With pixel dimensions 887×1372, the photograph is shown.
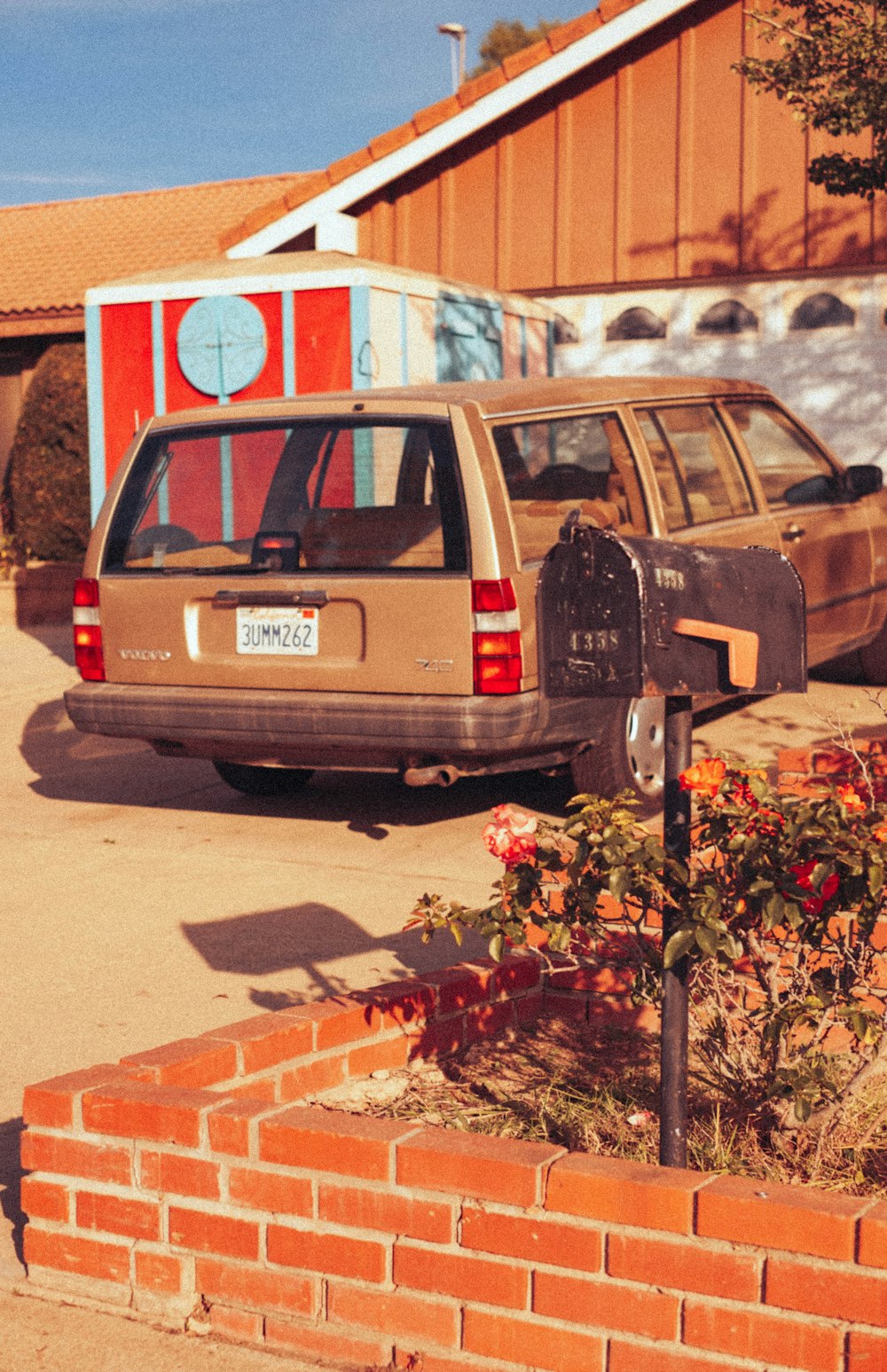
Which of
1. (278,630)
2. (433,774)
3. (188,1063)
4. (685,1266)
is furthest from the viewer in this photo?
(278,630)

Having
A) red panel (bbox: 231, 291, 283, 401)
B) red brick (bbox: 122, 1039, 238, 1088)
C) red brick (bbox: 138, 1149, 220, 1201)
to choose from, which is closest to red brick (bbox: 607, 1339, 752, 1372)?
red brick (bbox: 138, 1149, 220, 1201)

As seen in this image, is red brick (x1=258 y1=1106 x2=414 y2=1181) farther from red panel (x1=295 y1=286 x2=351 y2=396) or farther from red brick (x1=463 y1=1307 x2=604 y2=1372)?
red panel (x1=295 y1=286 x2=351 y2=396)

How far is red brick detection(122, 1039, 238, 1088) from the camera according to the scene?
136 inches

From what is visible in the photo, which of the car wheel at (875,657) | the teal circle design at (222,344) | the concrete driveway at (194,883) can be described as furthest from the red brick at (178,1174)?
the teal circle design at (222,344)

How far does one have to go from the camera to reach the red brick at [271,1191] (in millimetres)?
3104

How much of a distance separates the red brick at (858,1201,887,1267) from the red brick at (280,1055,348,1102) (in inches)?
55.2

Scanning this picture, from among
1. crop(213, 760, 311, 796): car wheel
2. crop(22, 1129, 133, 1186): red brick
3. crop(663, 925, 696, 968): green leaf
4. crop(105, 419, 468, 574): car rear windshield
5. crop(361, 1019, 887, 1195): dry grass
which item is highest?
crop(105, 419, 468, 574): car rear windshield

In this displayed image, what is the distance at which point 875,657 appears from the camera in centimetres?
1020

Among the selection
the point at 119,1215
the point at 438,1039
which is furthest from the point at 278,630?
the point at 119,1215

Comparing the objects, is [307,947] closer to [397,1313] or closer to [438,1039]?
[438,1039]

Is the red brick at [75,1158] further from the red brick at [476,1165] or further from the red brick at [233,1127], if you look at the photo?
the red brick at [476,1165]

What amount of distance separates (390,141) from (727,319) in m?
2.99

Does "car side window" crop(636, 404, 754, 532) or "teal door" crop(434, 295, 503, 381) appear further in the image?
"teal door" crop(434, 295, 503, 381)

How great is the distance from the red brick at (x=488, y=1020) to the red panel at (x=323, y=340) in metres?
7.94
